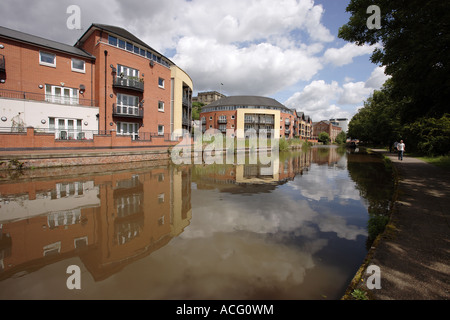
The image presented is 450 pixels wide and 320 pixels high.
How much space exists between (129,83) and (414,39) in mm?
21294

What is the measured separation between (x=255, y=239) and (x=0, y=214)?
6848 mm

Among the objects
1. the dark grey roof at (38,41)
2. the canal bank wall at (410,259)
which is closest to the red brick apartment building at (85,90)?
the dark grey roof at (38,41)

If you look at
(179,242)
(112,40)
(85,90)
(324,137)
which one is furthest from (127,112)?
(324,137)

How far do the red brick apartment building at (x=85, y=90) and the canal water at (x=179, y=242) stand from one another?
986 centimetres

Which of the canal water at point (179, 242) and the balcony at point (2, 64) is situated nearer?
the canal water at point (179, 242)

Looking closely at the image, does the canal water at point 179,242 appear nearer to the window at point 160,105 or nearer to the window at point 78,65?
the window at point 78,65

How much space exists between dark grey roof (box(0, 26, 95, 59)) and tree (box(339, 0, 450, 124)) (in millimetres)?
21235

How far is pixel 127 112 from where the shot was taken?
21828 mm

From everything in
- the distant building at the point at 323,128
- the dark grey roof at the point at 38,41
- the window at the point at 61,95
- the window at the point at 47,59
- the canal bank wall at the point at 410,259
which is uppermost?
the distant building at the point at 323,128

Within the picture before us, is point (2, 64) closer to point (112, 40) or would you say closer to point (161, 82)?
point (112, 40)

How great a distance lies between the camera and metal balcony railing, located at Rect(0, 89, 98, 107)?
16.5 meters

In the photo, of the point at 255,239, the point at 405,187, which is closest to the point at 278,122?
the point at 405,187

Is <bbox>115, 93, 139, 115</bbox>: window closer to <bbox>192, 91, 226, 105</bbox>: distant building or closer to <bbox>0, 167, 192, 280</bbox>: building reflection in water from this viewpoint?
<bbox>0, 167, 192, 280</bbox>: building reflection in water

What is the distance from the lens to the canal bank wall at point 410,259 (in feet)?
8.81
